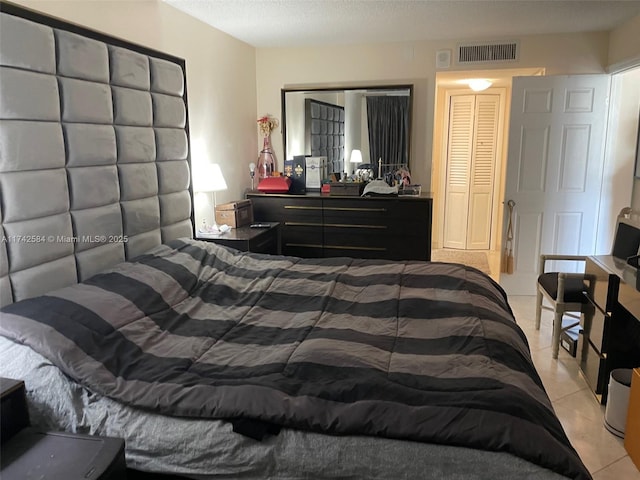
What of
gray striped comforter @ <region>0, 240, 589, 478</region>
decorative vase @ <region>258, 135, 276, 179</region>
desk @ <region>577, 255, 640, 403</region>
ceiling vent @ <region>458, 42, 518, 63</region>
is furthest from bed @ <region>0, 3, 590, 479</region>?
ceiling vent @ <region>458, 42, 518, 63</region>

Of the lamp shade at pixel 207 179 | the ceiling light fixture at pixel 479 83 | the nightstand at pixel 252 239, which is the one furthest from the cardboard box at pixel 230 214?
the ceiling light fixture at pixel 479 83

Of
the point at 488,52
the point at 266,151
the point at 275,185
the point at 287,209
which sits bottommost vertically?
the point at 287,209

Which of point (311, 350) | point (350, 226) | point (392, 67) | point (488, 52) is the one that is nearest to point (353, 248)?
point (350, 226)

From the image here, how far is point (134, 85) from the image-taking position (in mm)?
2781

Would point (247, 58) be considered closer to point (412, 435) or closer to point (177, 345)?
point (177, 345)

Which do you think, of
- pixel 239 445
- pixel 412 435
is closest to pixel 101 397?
pixel 239 445

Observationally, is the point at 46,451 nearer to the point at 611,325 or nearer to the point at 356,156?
A: the point at 611,325

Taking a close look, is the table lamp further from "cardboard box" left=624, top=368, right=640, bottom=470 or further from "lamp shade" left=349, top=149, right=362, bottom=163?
"cardboard box" left=624, top=368, right=640, bottom=470

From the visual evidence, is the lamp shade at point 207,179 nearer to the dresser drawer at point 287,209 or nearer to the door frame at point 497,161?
the dresser drawer at point 287,209

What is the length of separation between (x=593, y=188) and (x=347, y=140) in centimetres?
225

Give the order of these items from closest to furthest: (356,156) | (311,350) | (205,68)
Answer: (311,350)
(205,68)
(356,156)

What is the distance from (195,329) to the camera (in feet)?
6.98

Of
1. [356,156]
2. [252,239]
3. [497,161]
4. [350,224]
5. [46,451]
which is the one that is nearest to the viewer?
[46,451]

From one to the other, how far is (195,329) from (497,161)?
5.06 metres
